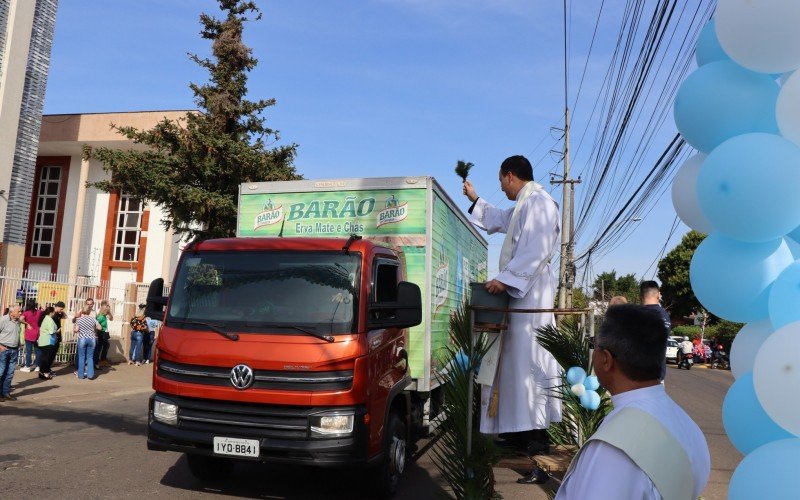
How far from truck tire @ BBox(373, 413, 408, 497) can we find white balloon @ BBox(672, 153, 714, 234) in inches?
123

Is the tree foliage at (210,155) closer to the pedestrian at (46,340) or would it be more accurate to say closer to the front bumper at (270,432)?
the pedestrian at (46,340)

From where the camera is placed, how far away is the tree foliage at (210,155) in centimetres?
1524

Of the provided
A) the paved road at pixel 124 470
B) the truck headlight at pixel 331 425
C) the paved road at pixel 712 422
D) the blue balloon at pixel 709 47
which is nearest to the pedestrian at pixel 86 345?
the paved road at pixel 124 470

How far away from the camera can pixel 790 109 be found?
238 cm

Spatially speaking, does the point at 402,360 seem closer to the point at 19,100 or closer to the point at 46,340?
the point at 46,340

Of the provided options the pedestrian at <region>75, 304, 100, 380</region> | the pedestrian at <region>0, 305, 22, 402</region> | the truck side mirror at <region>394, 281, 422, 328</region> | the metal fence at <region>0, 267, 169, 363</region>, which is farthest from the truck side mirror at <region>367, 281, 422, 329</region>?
the pedestrian at <region>75, 304, 100, 380</region>

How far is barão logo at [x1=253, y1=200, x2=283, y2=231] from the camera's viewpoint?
7.05 meters

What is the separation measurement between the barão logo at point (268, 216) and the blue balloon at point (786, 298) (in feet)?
18.2

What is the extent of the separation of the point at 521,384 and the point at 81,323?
45.8ft

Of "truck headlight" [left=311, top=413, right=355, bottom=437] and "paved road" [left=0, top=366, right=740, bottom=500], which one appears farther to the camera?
"paved road" [left=0, top=366, right=740, bottom=500]

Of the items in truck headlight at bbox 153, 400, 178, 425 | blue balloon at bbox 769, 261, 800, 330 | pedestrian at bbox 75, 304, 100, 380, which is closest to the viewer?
blue balloon at bbox 769, 261, 800, 330

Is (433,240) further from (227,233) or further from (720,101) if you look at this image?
(227,233)

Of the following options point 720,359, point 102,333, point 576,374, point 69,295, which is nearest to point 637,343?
point 576,374

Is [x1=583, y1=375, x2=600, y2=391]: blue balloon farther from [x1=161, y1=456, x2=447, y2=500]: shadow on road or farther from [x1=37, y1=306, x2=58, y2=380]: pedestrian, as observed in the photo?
[x1=37, y1=306, x2=58, y2=380]: pedestrian
